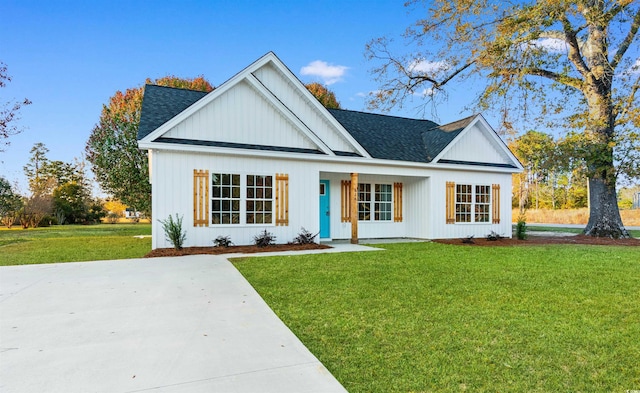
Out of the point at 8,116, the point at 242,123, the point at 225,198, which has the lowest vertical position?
the point at 225,198

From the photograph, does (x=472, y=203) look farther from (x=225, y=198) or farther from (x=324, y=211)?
(x=225, y=198)

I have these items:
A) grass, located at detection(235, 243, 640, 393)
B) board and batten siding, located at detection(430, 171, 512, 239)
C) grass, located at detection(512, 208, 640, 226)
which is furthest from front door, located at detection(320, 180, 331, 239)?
grass, located at detection(512, 208, 640, 226)

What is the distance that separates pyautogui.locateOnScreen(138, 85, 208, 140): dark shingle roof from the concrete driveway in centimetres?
540

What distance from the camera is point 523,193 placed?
40.2m

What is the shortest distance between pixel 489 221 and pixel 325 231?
21.8 feet

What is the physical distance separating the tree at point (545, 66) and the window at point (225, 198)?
339 inches

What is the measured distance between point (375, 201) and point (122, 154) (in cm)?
1793

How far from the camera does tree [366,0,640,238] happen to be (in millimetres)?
12496

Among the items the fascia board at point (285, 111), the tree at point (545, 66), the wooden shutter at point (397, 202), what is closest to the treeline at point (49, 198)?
the fascia board at point (285, 111)

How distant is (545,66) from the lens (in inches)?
587

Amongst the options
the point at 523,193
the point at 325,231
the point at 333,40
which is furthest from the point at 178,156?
the point at 523,193

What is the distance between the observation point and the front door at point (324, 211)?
13008mm

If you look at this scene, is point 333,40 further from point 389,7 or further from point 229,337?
point 229,337

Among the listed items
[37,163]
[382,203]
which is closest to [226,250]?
[382,203]
